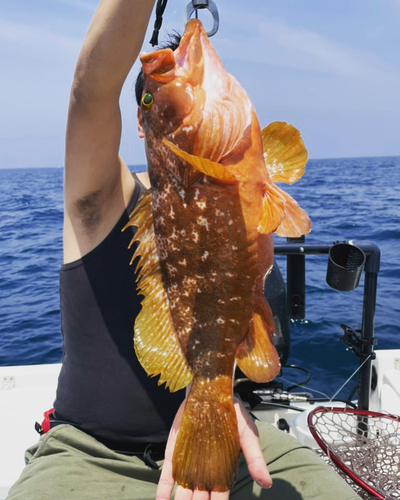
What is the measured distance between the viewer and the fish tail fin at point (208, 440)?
1.73 m

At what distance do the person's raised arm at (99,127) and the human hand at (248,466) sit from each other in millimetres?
1137

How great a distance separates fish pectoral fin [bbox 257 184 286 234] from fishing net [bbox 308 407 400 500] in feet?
6.32

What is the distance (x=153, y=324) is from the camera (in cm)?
188

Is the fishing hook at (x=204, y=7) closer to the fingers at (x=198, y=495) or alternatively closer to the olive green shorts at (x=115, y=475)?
the fingers at (x=198, y=495)

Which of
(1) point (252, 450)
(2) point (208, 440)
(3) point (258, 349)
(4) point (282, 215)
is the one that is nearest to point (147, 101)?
(4) point (282, 215)

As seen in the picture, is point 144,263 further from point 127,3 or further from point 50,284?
point 50,284

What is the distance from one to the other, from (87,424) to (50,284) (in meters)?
9.71

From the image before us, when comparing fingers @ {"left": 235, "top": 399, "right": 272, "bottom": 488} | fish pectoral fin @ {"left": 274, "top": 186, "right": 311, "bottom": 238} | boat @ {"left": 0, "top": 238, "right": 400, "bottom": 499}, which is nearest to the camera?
fish pectoral fin @ {"left": 274, "top": 186, "right": 311, "bottom": 238}

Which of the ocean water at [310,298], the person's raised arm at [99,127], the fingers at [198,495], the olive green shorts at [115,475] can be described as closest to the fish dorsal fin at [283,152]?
the person's raised arm at [99,127]

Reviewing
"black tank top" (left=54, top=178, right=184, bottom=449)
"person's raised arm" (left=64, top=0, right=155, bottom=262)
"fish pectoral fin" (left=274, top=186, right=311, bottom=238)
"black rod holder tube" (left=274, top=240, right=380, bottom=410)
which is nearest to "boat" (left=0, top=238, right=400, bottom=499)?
"black rod holder tube" (left=274, top=240, right=380, bottom=410)

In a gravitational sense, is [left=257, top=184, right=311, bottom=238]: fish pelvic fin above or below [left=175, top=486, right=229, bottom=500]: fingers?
above

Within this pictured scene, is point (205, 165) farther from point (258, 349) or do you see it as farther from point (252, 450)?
point (252, 450)

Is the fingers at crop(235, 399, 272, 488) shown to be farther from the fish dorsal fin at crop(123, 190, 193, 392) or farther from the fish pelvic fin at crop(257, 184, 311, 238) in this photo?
the fish pelvic fin at crop(257, 184, 311, 238)

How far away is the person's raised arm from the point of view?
185 centimetres
